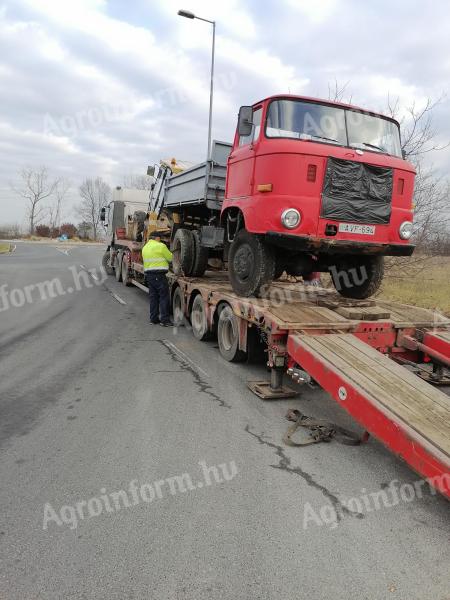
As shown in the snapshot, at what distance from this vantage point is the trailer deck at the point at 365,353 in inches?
123

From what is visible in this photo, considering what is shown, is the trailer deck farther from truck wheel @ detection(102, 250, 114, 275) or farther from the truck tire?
Answer: truck wheel @ detection(102, 250, 114, 275)

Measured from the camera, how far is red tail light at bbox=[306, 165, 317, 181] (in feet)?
18.0

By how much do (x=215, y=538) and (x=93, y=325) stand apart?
6.70 metres

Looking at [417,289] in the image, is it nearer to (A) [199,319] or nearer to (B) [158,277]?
(B) [158,277]

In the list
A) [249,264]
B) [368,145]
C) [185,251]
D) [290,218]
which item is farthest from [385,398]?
[185,251]

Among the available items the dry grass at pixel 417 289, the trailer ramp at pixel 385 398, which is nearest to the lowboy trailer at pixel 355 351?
the trailer ramp at pixel 385 398

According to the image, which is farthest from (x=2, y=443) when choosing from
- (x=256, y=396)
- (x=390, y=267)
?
(x=390, y=267)

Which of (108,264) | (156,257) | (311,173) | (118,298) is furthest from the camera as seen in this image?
(108,264)

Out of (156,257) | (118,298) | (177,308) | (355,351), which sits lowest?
(118,298)

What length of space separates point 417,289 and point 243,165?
11325mm

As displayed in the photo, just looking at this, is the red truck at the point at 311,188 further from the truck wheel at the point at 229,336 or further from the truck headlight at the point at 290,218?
the truck wheel at the point at 229,336

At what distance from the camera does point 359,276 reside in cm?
721

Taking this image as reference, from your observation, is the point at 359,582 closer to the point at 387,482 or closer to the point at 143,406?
the point at 387,482

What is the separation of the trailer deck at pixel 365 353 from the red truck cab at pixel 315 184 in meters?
0.74
